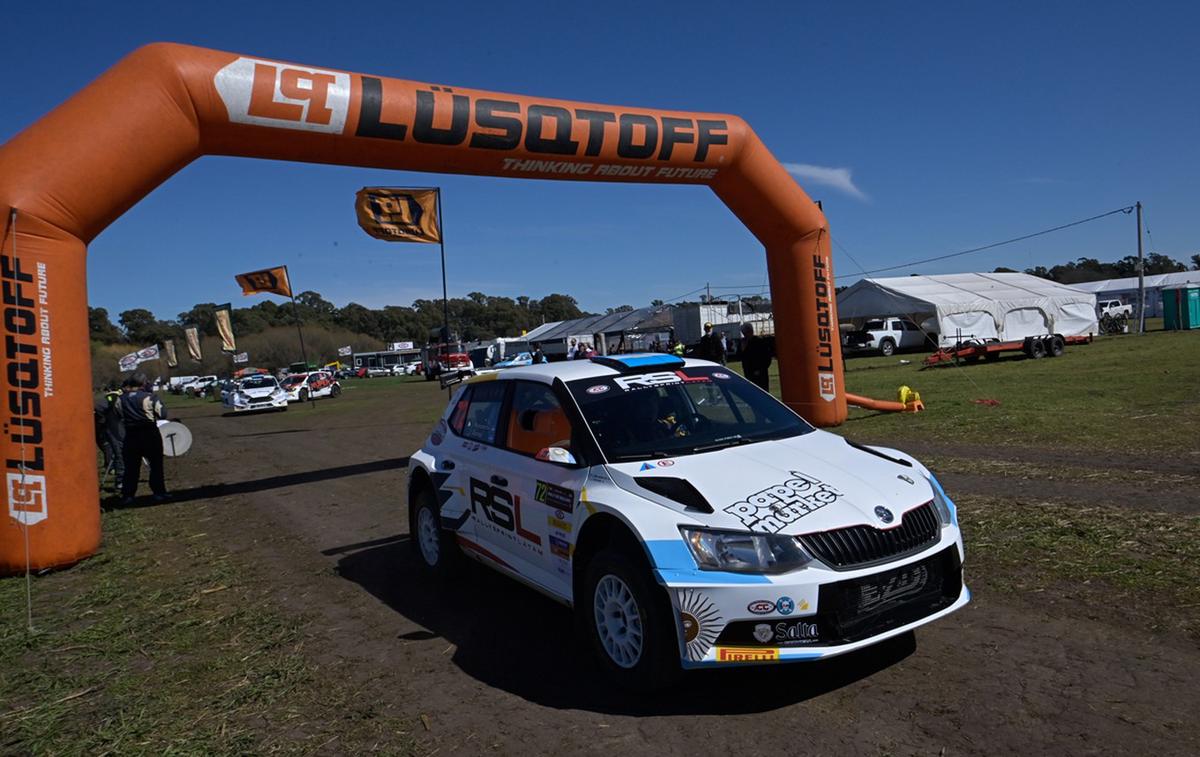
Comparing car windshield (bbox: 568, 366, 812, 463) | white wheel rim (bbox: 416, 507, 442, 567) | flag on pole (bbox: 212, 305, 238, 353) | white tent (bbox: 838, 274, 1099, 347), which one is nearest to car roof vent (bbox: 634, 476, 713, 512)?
car windshield (bbox: 568, 366, 812, 463)

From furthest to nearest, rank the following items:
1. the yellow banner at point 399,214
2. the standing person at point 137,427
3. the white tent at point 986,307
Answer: the white tent at point 986,307 < the yellow banner at point 399,214 < the standing person at point 137,427

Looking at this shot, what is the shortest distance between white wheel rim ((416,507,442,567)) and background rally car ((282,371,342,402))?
1418 inches

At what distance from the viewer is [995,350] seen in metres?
26.3

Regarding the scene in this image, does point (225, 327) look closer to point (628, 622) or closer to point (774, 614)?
point (628, 622)

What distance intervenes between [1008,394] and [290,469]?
14258mm

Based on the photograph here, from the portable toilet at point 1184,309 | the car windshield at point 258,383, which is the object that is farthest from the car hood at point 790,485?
the portable toilet at point 1184,309

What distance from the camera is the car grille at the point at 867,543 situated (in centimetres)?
377

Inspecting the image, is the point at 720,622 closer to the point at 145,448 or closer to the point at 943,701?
the point at 943,701

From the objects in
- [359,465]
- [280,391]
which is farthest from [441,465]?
[280,391]

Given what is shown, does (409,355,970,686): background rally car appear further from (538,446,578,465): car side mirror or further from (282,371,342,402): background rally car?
(282,371,342,402): background rally car

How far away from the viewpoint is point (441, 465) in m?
6.46

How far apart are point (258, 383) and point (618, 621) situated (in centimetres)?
3681

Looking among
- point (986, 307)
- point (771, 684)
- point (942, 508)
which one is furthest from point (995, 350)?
point (771, 684)

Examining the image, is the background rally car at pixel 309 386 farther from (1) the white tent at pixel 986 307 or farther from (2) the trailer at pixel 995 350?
(1) the white tent at pixel 986 307
